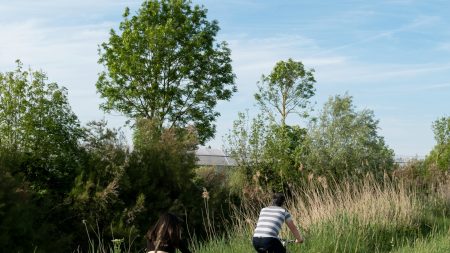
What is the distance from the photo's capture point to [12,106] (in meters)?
18.6

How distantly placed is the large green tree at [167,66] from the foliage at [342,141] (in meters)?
5.37

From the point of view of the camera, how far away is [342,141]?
28.3 metres

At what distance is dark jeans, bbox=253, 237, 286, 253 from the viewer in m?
9.59

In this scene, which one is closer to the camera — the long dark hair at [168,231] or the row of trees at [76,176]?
the long dark hair at [168,231]

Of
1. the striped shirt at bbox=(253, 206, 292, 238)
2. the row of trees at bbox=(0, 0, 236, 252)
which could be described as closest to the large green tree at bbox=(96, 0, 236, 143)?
the row of trees at bbox=(0, 0, 236, 252)

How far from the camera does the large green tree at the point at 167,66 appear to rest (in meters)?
30.8

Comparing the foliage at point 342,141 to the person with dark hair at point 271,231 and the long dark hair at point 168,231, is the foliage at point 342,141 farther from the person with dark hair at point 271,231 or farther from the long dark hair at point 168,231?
the long dark hair at point 168,231

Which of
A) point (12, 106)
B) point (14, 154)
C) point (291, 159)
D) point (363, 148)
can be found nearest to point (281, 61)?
point (363, 148)

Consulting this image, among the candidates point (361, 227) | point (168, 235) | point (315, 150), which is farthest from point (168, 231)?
point (315, 150)

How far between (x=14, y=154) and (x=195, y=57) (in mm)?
16660

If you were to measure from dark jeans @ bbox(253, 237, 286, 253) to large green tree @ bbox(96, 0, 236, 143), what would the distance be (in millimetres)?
20907

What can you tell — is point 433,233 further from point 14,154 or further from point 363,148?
point 363,148

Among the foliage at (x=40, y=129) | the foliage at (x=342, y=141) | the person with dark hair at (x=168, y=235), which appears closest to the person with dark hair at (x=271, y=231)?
the person with dark hair at (x=168, y=235)

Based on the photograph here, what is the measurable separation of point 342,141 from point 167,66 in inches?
350
